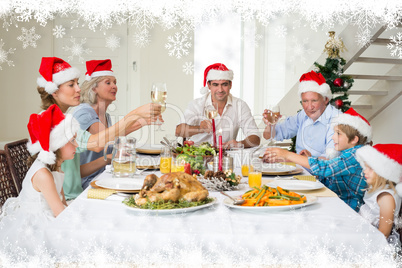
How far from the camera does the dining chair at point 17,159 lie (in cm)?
217

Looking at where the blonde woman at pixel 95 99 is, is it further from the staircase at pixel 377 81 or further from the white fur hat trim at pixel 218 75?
the staircase at pixel 377 81

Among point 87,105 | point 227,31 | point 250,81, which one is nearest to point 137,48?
point 227,31

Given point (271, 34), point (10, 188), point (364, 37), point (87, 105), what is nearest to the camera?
point (10, 188)

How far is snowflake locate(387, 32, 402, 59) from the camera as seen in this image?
15.5 feet

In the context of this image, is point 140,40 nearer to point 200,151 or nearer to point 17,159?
point 17,159

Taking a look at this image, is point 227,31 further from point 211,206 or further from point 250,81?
point 211,206

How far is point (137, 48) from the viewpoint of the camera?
6762 mm

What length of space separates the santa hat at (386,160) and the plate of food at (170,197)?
889mm

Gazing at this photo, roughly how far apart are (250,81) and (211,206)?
5926 millimetres

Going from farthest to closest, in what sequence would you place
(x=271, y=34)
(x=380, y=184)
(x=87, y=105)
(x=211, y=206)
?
(x=271, y=34) → (x=87, y=105) → (x=380, y=184) → (x=211, y=206)

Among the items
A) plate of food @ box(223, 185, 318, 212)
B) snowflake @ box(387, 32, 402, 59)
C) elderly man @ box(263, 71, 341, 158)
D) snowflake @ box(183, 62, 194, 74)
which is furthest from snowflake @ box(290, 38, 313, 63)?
plate of food @ box(223, 185, 318, 212)

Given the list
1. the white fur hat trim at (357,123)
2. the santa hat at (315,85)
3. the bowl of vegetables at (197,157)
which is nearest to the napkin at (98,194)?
the bowl of vegetables at (197,157)

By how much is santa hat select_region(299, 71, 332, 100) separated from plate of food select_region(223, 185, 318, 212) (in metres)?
1.85

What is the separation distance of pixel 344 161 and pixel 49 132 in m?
1.36
